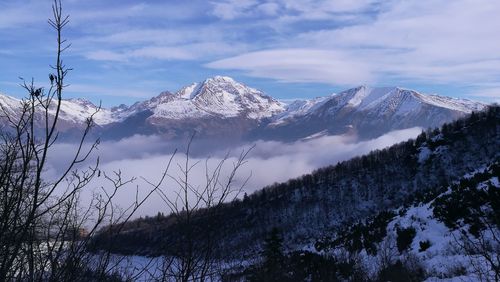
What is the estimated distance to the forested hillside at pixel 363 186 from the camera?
92.9 metres

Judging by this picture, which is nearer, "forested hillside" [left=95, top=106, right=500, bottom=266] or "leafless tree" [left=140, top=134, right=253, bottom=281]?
"leafless tree" [left=140, top=134, right=253, bottom=281]

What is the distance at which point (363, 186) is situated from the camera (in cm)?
11769

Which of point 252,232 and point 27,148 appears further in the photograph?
point 252,232

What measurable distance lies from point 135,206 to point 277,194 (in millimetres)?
139543

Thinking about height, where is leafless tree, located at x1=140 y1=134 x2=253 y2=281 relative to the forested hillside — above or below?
below

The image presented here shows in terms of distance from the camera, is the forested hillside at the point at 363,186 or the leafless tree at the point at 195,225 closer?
the leafless tree at the point at 195,225

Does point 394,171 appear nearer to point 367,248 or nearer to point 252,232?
point 252,232

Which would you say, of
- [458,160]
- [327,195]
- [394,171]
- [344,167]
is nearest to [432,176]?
[458,160]

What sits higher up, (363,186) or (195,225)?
(363,186)

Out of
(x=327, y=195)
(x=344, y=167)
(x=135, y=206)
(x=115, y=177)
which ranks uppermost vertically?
(x=344, y=167)

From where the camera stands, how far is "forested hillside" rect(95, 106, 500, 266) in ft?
305

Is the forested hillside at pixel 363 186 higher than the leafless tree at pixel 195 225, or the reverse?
the forested hillside at pixel 363 186

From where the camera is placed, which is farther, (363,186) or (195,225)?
(363,186)

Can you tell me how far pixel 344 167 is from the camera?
448ft
